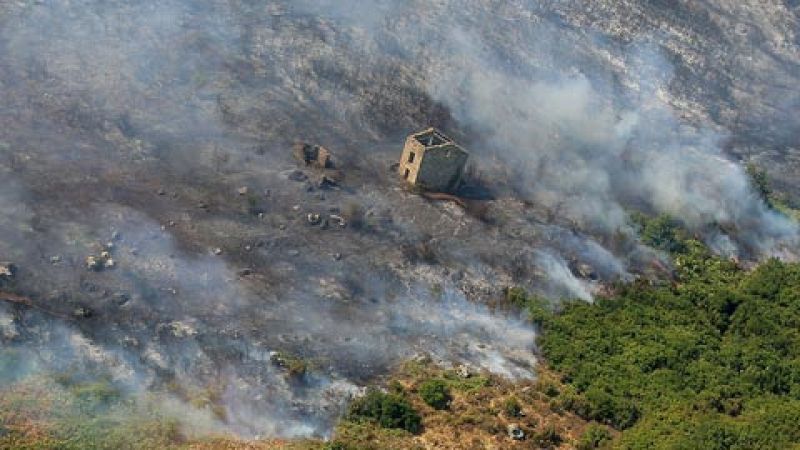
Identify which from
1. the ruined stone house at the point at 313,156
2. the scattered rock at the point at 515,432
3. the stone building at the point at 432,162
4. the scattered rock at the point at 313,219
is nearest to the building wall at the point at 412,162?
the stone building at the point at 432,162

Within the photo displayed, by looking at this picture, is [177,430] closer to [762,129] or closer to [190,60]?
[190,60]

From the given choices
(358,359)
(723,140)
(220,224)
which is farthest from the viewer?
(723,140)

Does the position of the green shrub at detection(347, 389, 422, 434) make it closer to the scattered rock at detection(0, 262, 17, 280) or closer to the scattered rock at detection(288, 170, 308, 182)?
the scattered rock at detection(0, 262, 17, 280)

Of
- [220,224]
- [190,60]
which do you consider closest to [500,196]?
[220,224]

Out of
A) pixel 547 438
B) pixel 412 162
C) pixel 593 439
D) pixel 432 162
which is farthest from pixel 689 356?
pixel 412 162

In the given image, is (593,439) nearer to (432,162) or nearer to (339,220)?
(339,220)

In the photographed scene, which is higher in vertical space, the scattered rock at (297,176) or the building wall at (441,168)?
the building wall at (441,168)

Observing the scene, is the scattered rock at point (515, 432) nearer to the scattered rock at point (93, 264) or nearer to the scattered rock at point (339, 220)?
the scattered rock at point (339, 220)
